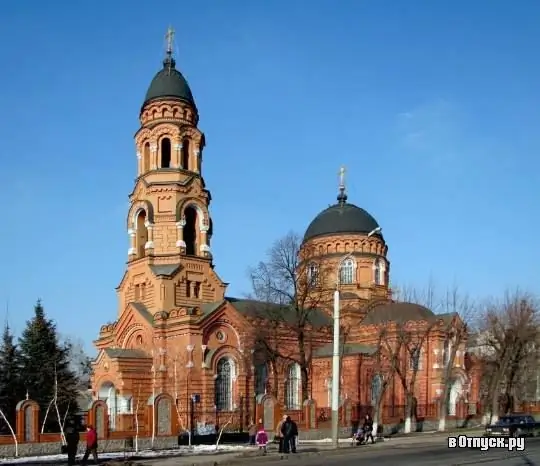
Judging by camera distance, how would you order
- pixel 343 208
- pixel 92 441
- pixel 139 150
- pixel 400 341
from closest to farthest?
pixel 92 441
pixel 400 341
pixel 139 150
pixel 343 208

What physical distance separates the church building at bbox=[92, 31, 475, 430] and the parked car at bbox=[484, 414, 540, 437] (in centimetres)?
1305

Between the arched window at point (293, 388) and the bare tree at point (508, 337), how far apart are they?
1305cm

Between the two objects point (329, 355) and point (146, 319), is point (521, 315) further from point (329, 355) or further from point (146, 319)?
point (146, 319)

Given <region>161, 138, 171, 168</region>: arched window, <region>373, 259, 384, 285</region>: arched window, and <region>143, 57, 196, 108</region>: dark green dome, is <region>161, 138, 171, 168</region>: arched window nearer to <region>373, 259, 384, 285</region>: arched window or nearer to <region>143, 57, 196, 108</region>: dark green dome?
<region>143, 57, 196, 108</region>: dark green dome

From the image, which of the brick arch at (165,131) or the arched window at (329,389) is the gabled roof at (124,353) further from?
the brick arch at (165,131)

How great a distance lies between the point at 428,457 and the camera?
969 inches

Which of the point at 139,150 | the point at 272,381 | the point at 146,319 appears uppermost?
the point at 139,150

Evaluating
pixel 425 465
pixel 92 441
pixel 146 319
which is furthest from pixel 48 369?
pixel 425 465

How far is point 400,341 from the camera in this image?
46062mm

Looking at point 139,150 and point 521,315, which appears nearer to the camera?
point 521,315

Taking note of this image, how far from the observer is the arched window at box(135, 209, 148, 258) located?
53406 millimetres

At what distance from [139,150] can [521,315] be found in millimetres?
28147

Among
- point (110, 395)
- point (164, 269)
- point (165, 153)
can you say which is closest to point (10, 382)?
point (110, 395)
